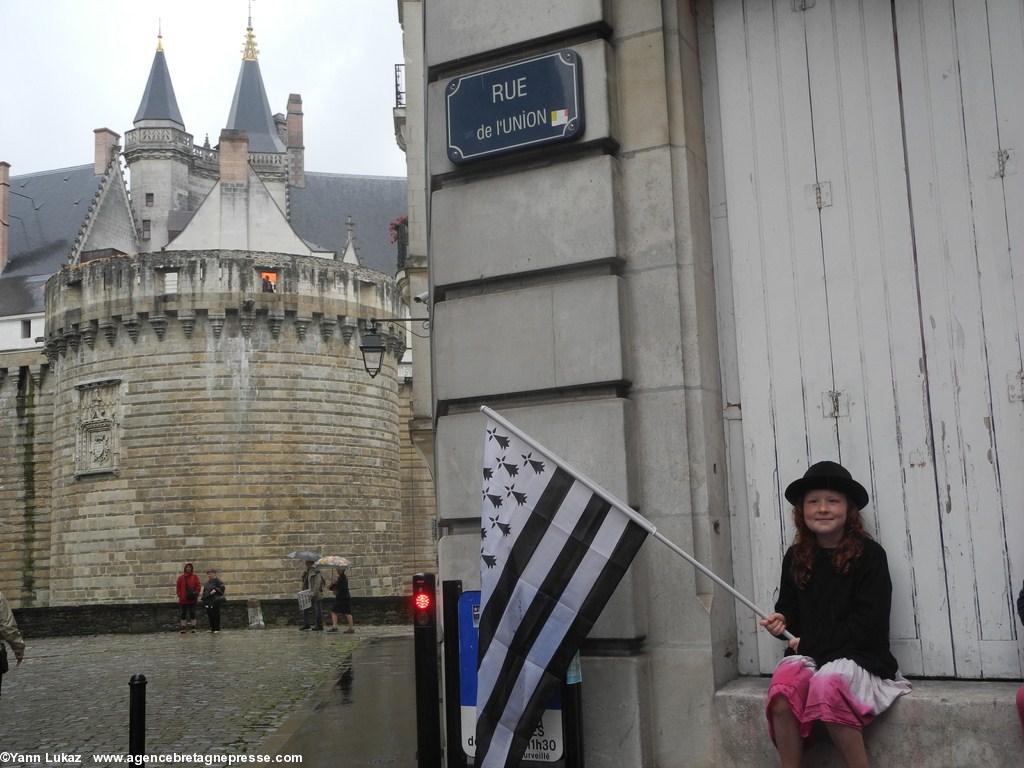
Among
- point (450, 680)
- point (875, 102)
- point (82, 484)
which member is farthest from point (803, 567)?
point (82, 484)

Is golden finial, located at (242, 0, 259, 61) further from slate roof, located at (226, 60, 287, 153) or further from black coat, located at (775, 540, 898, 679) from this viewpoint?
black coat, located at (775, 540, 898, 679)

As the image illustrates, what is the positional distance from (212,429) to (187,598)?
29.9 ft

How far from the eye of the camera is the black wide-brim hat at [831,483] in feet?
13.6

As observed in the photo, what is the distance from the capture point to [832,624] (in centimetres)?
402

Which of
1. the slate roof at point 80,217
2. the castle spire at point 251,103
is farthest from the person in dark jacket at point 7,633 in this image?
the castle spire at point 251,103

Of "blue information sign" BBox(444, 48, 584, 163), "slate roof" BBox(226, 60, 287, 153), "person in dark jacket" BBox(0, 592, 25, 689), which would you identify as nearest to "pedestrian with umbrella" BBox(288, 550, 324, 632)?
"person in dark jacket" BBox(0, 592, 25, 689)

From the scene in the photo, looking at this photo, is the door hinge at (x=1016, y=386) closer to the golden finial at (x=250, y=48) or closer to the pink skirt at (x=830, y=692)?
the pink skirt at (x=830, y=692)

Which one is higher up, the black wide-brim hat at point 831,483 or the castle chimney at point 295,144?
the castle chimney at point 295,144

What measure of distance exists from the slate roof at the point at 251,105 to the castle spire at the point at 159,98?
5890 mm

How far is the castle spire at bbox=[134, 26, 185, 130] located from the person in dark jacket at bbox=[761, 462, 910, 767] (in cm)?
5563

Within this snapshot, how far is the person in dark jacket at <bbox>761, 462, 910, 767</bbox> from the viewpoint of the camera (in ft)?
12.8

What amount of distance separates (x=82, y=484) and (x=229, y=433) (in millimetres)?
4523

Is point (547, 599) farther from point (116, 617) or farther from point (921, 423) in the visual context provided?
point (116, 617)

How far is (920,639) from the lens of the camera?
4.40 metres
